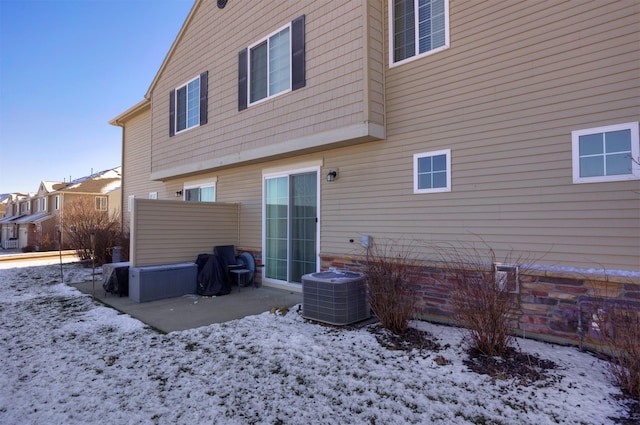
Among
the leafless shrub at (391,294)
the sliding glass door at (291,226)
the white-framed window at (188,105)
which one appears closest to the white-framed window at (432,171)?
the leafless shrub at (391,294)

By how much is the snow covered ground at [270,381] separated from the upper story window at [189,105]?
595cm

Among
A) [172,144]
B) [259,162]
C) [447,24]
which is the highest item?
[447,24]

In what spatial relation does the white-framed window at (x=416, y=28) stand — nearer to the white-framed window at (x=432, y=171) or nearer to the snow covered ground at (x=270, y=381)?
the white-framed window at (x=432, y=171)

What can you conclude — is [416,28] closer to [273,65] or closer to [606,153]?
[273,65]

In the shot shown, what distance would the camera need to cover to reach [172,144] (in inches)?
398

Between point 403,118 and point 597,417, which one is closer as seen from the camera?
point 597,417

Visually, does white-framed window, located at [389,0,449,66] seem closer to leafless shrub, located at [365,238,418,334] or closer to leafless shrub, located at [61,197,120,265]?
leafless shrub, located at [365,238,418,334]

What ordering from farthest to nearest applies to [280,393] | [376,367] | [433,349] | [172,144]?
1. [172,144]
2. [433,349]
3. [376,367]
4. [280,393]

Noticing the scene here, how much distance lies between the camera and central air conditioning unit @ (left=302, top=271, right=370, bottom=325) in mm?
4727

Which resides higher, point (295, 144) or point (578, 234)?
point (295, 144)

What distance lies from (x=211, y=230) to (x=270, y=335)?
4.20 m

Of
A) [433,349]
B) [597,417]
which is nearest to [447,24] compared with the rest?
[433,349]

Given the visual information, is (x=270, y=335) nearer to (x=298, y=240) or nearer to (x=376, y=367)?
(x=376, y=367)

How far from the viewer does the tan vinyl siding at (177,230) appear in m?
6.87
